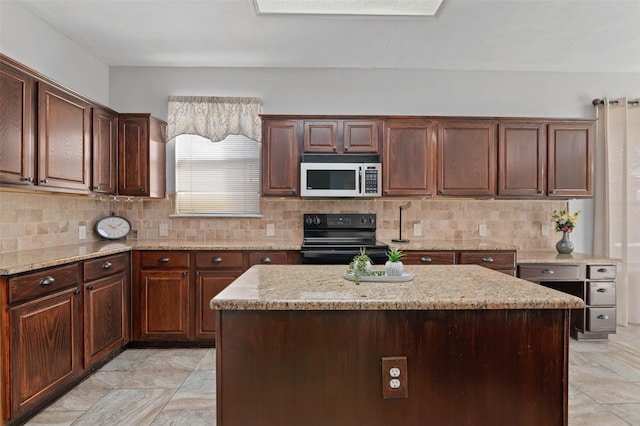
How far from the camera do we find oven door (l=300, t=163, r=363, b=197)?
367 cm

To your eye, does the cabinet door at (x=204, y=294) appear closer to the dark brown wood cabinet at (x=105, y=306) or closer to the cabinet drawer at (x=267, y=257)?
the cabinet drawer at (x=267, y=257)

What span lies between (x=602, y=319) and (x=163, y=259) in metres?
4.14

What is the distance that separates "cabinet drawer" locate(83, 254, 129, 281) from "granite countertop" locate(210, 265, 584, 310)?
4.96 ft

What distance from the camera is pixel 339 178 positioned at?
369cm

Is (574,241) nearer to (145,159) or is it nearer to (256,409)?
(256,409)

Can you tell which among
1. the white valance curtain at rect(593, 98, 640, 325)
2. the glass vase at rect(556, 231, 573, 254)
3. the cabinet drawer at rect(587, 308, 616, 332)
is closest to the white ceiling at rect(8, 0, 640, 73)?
the white valance curtain at rect(593, 98, 640, 325)

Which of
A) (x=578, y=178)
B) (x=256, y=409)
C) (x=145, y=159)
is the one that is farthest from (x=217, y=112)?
(x=578, y=178)

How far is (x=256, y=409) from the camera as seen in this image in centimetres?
150

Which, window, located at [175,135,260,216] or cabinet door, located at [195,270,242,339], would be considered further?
window, located at [175,135,260,216]

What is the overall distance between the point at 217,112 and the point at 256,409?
3227 mm

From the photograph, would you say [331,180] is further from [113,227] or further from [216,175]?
[113,227]

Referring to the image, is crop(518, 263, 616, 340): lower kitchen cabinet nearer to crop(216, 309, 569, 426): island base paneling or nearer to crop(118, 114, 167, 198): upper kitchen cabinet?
crop(216, 309, 569, 426): island base paneling

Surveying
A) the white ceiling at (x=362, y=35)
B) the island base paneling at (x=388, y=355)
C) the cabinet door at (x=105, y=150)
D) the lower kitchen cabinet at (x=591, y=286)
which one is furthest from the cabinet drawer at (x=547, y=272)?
the cabinet door at (x=105, y=150)

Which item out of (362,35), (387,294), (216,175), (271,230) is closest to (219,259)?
(271,230)
